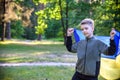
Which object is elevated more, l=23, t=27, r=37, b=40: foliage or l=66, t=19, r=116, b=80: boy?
l=66, t=19, r=116, b=80: boy

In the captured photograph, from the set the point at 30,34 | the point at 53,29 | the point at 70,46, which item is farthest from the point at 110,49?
the point at 30,34

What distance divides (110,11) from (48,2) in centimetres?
161

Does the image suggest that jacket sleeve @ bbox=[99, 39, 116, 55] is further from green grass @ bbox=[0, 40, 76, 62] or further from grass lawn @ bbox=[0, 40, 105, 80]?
green grass @ bbox=[0, 40, 76, 62]

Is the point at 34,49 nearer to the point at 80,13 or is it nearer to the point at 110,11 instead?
the point at 80,13

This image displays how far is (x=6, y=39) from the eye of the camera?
26.2ft

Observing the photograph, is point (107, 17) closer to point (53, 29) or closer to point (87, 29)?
point (53, 29)

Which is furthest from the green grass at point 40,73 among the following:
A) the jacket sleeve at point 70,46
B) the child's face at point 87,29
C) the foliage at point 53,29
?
the child's face at point 87,29

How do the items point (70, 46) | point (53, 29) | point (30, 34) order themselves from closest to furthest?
→ point (70, 46) → point (53, 29) → point (30, 34)

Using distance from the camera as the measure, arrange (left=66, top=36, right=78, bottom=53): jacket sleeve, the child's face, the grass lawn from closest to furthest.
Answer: the child's face < (left=66, top=36, right=78, bottom=53): jacket sleeve < the grass lawn

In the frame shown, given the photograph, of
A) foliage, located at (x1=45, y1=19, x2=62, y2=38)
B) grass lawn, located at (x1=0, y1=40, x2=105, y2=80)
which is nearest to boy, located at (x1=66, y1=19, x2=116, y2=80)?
grass lawn, located at (x1=0, y1=40, x2=105, y2=80)

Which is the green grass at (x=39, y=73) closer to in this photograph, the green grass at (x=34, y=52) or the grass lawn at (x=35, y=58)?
the grass lawn at (x=35, y=58)

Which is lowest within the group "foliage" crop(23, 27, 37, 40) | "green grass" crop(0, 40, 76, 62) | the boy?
"green grass" crop(0, 40, 76, 62)

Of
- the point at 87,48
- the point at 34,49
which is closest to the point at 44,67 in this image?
the point at 34,49

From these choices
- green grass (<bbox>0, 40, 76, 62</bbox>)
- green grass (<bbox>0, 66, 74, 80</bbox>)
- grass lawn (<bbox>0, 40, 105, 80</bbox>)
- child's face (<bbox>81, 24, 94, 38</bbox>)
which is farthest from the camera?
green grass (<bbox>0, 40, 76, 62</bbox>)
